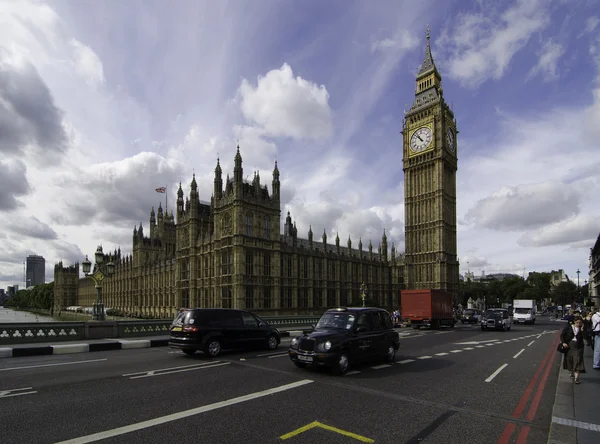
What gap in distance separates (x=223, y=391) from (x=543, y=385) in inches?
320

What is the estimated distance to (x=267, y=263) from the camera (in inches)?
1972

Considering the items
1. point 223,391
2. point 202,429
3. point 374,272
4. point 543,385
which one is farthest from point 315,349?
point 374,272

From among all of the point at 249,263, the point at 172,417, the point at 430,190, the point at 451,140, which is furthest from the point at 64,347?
the point at 451,140

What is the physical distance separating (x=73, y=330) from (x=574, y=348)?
19.8 meters

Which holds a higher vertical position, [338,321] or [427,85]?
[427,85]

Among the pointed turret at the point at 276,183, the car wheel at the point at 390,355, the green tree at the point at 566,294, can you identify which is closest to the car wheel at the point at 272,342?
the car wheel at the point at 390,355

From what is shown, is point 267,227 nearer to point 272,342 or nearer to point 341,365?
point 272,342

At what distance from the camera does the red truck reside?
3053 cm

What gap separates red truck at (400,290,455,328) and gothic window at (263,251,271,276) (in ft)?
69.6

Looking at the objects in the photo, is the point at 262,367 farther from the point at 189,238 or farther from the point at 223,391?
the point at 189,238

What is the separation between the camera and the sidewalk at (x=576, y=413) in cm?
574

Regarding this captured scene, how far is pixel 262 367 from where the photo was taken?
11656mm

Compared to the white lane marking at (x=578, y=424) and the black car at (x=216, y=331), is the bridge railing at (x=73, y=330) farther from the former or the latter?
the white lane marking at (x=578, y=424)

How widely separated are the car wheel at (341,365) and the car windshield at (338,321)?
0.94 m
